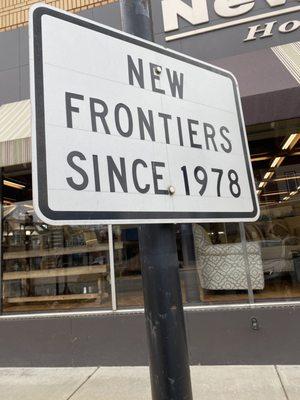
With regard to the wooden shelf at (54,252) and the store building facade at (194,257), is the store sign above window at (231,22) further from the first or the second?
the wooden shelf at (54,252)

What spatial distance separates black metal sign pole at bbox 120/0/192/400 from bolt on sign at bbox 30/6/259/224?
16cm

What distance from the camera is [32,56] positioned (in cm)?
138

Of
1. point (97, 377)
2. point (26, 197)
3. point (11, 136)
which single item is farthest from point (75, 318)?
point (11, 136)

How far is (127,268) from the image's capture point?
18.0 feet

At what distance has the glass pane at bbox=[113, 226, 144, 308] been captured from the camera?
211 inches

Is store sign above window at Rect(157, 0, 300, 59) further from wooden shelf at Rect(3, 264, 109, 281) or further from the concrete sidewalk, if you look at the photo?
the concrete sidewalk

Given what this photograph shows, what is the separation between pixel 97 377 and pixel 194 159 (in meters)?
3.82

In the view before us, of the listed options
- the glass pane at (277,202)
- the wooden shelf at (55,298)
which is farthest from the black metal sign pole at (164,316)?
the wooden shelf at (55,298)

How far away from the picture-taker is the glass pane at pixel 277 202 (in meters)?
5.23

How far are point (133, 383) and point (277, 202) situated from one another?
2832 millimetres

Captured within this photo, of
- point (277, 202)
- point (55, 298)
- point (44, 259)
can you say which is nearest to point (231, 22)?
point (277, 202)

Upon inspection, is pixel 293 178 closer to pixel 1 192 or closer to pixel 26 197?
pixel 26 197

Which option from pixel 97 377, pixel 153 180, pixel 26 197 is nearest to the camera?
pixel 153 180

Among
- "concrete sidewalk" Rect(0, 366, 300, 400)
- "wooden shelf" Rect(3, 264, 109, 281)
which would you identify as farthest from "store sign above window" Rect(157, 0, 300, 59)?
"concrete sidewalk" Rect(0, 366, 300, 400)
